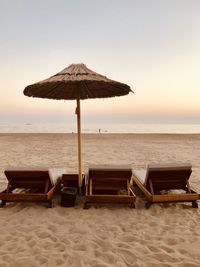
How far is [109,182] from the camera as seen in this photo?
515 cm

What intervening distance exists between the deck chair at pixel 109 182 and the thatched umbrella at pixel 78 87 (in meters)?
0.67

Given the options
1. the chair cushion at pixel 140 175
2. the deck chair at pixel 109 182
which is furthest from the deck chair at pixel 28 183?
the chair cushion at pixel 140 175

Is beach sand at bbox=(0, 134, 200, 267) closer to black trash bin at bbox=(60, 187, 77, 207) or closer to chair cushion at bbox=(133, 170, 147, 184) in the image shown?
black trash bin at bbox=(60, 187, 77, 207)

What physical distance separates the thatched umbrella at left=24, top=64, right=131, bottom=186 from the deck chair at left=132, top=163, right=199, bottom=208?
1580 mm

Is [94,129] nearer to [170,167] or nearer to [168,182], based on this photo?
[168,182]

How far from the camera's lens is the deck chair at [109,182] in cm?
489

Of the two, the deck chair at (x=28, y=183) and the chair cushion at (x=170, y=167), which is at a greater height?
the chair cushion at (x=170, y=167)

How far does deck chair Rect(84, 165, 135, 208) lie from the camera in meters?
4.89

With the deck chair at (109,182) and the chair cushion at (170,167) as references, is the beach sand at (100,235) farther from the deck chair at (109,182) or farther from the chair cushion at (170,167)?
the chair cushion at (170,167)

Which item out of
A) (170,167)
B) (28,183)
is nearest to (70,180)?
(28,183)

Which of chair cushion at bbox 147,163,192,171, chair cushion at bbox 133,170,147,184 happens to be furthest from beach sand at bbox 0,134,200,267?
chair cushion at bbox 147,163,192,171

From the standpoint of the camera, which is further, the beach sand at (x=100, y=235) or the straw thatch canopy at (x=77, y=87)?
the straw thatch canopy at (x=77, y=87)

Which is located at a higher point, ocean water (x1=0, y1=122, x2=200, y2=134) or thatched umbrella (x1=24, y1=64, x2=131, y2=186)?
thatched umbrella (x1=24, y1=64, x2=131, y2=186)

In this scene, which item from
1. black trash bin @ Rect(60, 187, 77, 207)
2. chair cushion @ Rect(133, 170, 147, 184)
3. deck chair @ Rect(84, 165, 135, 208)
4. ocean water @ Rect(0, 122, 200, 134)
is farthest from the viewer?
ocean water @ Rect(0, 122, 200, 134)
